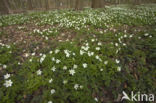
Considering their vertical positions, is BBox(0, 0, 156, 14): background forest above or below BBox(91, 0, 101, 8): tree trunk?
above

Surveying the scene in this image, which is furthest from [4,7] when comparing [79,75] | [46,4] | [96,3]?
[79,75]

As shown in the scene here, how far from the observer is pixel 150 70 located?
2.51 m

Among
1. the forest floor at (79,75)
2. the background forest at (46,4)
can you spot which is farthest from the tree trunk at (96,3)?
the forest floor at (79,75)

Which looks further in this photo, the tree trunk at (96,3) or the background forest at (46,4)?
the background forest at (46,4)

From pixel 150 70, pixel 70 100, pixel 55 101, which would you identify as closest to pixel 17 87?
pixel 55 101

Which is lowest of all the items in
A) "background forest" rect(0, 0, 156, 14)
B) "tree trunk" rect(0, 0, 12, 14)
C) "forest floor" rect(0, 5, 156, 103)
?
"forest floor" rect(0, 5, 156, 103)

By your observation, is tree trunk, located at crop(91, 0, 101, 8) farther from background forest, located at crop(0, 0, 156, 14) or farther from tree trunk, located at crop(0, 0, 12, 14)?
tree trunk, located at crop(0, 0, 12, 14)

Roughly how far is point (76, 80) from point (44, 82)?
2.52ft

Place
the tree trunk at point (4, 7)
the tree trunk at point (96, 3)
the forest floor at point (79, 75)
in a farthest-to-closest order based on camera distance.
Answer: the tree trunk at point (96, 3)
the tree trunk at point (4, 7)
the forest floor at point (79, 75)

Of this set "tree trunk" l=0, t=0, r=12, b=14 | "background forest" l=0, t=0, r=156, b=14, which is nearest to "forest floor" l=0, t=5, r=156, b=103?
"background forest" l=0, t=0, r=156, b=14

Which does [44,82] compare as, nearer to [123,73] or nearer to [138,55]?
[123,73]

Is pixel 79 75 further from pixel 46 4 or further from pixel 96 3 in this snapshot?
pixel 46 4

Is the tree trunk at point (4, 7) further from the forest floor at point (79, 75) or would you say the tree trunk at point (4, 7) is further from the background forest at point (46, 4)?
the forest floor at point (79, 75)

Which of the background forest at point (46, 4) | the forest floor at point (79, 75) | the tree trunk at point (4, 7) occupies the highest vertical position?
the background forest at point (46, 4)
